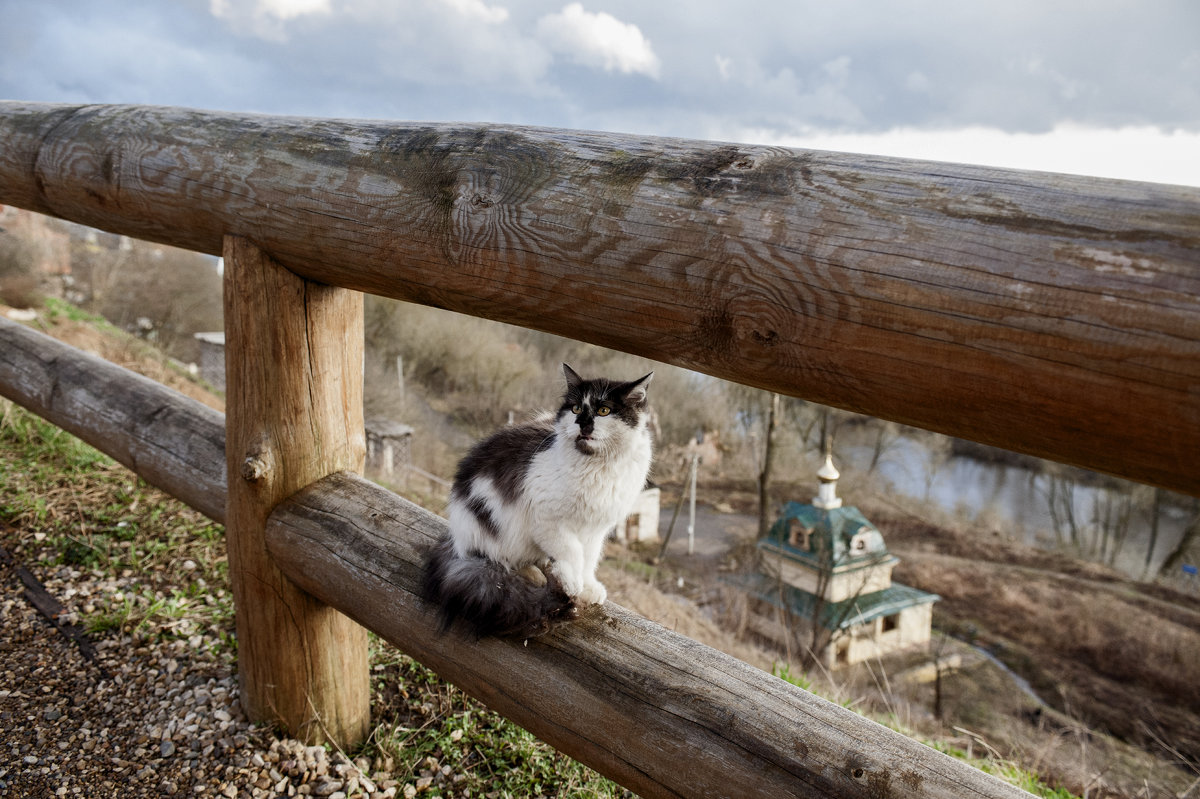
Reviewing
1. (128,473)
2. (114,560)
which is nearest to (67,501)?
(128,473)

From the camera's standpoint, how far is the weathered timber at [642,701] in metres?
1.29

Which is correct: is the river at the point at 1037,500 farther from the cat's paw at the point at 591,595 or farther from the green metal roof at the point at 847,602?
the cat's paw at the point at 591,595

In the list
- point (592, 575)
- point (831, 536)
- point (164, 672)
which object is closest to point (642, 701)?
point (592, 575)

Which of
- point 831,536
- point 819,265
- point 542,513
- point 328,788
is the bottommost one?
point 831,536

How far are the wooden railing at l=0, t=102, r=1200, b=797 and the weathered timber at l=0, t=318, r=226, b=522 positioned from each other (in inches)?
0.7

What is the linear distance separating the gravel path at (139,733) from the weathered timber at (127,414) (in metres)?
0.58

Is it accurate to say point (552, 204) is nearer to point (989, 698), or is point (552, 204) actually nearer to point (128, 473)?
point (128, 473)

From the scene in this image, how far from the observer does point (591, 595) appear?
176cm

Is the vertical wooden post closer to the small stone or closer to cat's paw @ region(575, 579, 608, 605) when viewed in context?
the small stone

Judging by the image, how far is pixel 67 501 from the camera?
349cm

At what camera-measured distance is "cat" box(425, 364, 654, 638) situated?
5.49 feet

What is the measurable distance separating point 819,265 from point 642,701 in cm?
92

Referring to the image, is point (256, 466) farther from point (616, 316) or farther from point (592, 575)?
point (616, 316)

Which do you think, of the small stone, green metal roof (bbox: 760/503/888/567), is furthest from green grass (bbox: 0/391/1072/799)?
green metal roof (bbox: 760/503/888/567)
